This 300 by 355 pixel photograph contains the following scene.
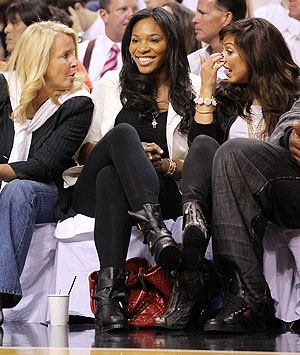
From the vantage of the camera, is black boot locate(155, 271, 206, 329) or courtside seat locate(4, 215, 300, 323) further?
courtside seat locate(4, 215, 300, 323)

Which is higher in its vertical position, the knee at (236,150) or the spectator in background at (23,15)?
the spectator in background at (23,15)

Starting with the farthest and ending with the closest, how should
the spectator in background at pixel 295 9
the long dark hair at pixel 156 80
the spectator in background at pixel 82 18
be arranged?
1. the spectator in background at pixel 82 18
2. the spectator in background at pixel 295 9
3. the long dark hair at pixel 156 80

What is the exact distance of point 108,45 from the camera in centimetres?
586

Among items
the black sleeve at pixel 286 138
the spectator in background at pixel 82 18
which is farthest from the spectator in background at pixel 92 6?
the black sleeve at pixel 286 138

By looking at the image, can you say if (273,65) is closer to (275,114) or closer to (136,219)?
(275,114)

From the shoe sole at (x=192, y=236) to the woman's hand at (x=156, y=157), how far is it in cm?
64

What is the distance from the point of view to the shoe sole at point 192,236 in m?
2.93

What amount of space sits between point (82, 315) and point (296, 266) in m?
0.98

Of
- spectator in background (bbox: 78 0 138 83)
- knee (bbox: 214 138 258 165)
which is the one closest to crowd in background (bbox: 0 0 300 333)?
knee (bbox: 214 138 258 165)

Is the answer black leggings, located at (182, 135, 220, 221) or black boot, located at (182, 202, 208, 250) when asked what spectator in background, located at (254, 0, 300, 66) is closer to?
black leggings, located at (182, 135, 220, 221)

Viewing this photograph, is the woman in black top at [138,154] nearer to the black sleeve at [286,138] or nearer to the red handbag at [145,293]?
the red handbag at [145,293]

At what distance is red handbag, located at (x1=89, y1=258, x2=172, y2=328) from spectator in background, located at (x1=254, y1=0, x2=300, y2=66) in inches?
93.4

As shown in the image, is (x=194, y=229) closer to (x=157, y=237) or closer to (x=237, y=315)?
(x=157, y=237)

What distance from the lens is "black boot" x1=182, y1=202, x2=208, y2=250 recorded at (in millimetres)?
2930
